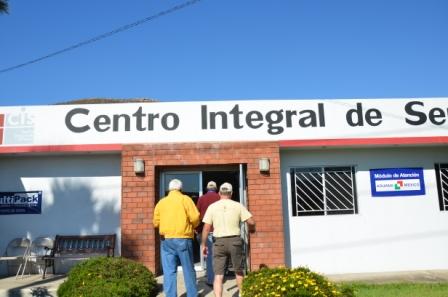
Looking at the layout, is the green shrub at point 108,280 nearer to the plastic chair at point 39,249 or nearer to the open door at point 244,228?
the open door at point 244,228

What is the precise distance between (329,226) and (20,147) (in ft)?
21.6

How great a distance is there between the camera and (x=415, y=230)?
10203 millimetres

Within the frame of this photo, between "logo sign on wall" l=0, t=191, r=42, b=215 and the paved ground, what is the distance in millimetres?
1399

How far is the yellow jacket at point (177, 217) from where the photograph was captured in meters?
6.91

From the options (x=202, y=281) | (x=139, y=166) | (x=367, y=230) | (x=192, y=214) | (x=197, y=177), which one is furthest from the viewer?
(x=197, y=177)

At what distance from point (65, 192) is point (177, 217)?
4.22m

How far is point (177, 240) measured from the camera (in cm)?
689

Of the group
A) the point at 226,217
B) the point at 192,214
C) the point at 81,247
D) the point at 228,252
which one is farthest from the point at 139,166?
the point at 228,252

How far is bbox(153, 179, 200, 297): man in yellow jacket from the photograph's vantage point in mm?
6879

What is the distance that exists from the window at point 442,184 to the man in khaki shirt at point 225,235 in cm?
553

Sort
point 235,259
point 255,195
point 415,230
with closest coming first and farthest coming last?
point 235,259 < point 255,195 < point 415,230

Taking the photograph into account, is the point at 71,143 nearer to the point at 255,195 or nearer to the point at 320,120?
the point at 255,195

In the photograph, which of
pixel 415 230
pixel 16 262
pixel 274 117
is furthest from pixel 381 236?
pixel 16 262

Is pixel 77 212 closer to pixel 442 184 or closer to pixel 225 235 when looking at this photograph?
pixel 225 235
